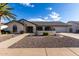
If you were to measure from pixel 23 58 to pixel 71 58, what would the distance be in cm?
160

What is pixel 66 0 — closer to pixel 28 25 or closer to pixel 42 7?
pixel 42 7

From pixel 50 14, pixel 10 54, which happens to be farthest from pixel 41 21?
pixel 10 54

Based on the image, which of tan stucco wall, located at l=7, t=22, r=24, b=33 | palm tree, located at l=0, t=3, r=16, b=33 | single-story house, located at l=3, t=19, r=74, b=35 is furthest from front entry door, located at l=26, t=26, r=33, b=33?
palm tree, located at l=0, t=3, r=16, b=33

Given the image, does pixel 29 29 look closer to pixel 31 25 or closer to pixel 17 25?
pixel 31 25

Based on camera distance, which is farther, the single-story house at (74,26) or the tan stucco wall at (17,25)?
the single-story house at (74,26)

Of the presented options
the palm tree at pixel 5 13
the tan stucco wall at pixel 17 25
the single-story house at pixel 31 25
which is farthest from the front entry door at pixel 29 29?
the palm tree at pixel 5 13

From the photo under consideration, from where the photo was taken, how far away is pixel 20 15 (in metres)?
10.2

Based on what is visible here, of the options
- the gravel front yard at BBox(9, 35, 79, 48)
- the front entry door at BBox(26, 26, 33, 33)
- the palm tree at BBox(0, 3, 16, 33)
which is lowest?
the gravel front yard at BBox(9, 35, 79, 48)

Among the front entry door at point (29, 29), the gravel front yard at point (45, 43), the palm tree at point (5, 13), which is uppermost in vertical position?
the palm tree at point (5, 13)

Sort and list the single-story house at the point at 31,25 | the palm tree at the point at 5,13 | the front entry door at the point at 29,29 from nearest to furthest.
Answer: the palm tree at the point at 5,13, the single-story house at the point at 31,25, the front entry door at the point at 29,29

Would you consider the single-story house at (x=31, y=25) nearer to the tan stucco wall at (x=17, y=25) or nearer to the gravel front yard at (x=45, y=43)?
the tan stucco wall at (x=17, y=25)

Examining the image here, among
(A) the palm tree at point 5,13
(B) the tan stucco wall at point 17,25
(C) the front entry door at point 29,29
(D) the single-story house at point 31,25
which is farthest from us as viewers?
(C) the front entry door at point 29,29

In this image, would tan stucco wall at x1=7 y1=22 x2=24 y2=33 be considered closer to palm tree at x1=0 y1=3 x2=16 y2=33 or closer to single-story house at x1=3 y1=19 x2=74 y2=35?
single-story house at x1=3 y1=19 x2=74 y2=35

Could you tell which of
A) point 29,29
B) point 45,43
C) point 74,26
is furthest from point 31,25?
point 74,26
